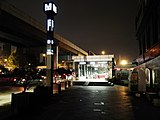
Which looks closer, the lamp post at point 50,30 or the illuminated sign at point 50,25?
the lamp post at point 50,30

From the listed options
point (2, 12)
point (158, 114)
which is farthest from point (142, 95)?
point (2, 12)

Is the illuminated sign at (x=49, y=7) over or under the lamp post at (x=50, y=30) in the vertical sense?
over

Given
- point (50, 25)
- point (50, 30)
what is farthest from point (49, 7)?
point (50, 30)

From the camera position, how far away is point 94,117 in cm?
1043

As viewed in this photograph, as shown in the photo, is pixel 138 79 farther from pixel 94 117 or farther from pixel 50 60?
pixel 94 117

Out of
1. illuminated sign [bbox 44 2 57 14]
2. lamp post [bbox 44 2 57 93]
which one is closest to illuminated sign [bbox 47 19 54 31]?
lamp post [bbox 44 2 57 93]

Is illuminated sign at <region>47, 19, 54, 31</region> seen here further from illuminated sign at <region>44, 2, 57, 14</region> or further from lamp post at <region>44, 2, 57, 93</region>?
illuminated sign at <region>44, 2, 57, 14</region>

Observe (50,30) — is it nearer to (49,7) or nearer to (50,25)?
(50,25)

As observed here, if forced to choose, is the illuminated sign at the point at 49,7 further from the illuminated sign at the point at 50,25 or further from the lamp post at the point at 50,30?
the illuminated sign at the point at 50,25

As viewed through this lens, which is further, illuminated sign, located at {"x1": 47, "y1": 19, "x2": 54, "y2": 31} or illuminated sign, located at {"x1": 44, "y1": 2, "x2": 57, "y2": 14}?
illuminated sign, located at {"x1": 47, "y1": 19, "x2": 54, "y2": 31}

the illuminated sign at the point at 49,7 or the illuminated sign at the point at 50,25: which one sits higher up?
the illuminated sign at the point at 49,7

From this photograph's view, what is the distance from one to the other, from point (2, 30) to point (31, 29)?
4.41m

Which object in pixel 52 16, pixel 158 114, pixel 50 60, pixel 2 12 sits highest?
pixel 2 12

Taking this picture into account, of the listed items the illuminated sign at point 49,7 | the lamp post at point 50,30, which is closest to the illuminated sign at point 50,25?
the lamp post at point 50,30
